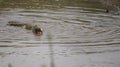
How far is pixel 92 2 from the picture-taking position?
61.3 feet

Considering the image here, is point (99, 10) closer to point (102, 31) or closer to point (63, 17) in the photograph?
point (63, 17)

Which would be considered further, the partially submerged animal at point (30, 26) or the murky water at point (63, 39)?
the partially submerged animal at point (30, 26)

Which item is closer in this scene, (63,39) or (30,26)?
(63,39)

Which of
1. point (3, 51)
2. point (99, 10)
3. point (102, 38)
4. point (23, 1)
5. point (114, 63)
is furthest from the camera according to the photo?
A: point (23, 1)

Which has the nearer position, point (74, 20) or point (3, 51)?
point (3, 51)

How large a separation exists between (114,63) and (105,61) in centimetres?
22

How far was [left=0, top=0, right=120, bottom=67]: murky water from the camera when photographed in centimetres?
844

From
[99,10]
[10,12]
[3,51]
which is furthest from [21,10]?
[3,51]

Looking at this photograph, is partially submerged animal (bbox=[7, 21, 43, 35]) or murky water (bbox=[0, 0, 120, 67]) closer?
murky water (bbox=[0, 0, 120, 67])

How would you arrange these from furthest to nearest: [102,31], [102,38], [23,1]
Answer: [23,1] < [102,31] < [102,38]

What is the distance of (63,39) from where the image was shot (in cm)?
1038

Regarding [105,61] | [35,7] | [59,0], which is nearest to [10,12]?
[35,7]

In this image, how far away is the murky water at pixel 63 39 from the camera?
332 inches

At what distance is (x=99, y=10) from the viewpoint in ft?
52.0
